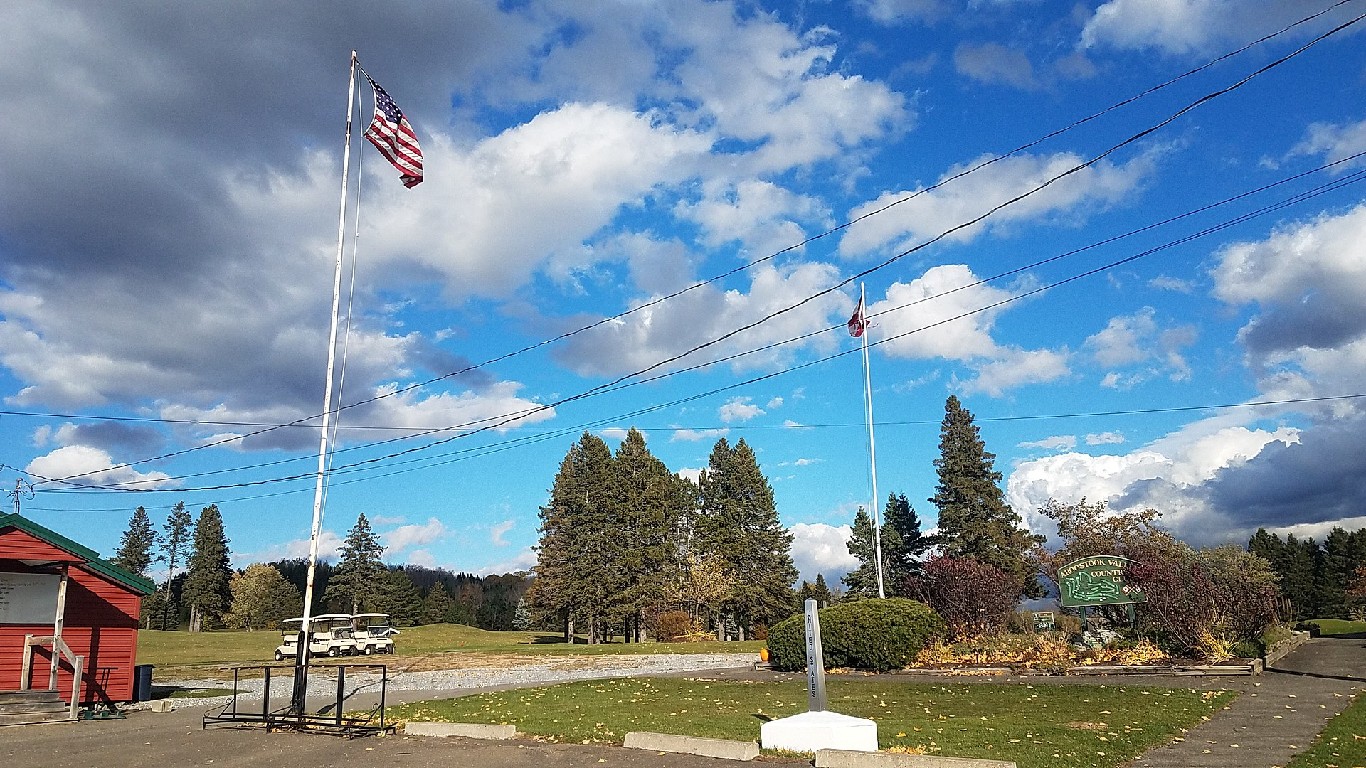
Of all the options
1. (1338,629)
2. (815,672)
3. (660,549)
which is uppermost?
(660,549)

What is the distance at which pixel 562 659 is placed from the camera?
3662 centimetres

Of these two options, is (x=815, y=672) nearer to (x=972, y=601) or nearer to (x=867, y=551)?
(x=972, y=601)

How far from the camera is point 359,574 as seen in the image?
92312mm

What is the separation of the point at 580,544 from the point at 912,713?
161 ft

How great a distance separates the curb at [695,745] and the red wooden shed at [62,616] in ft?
48.9

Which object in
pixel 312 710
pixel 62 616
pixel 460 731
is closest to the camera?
pixel 460 731

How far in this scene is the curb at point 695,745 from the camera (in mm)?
10227

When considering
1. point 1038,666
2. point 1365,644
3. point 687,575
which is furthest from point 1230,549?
point 1038,666

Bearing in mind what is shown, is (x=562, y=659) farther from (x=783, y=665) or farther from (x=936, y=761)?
(x=936, y=761)

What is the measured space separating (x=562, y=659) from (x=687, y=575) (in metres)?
24.5

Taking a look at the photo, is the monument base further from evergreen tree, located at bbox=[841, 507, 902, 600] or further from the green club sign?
evergreen tree, located at bbox=[841, 507, 902, 600]

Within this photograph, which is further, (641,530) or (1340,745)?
(641,530)

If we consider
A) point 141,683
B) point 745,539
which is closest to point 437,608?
point 745,539

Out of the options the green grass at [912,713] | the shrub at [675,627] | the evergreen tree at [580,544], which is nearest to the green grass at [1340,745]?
the green grass at [912,713]
